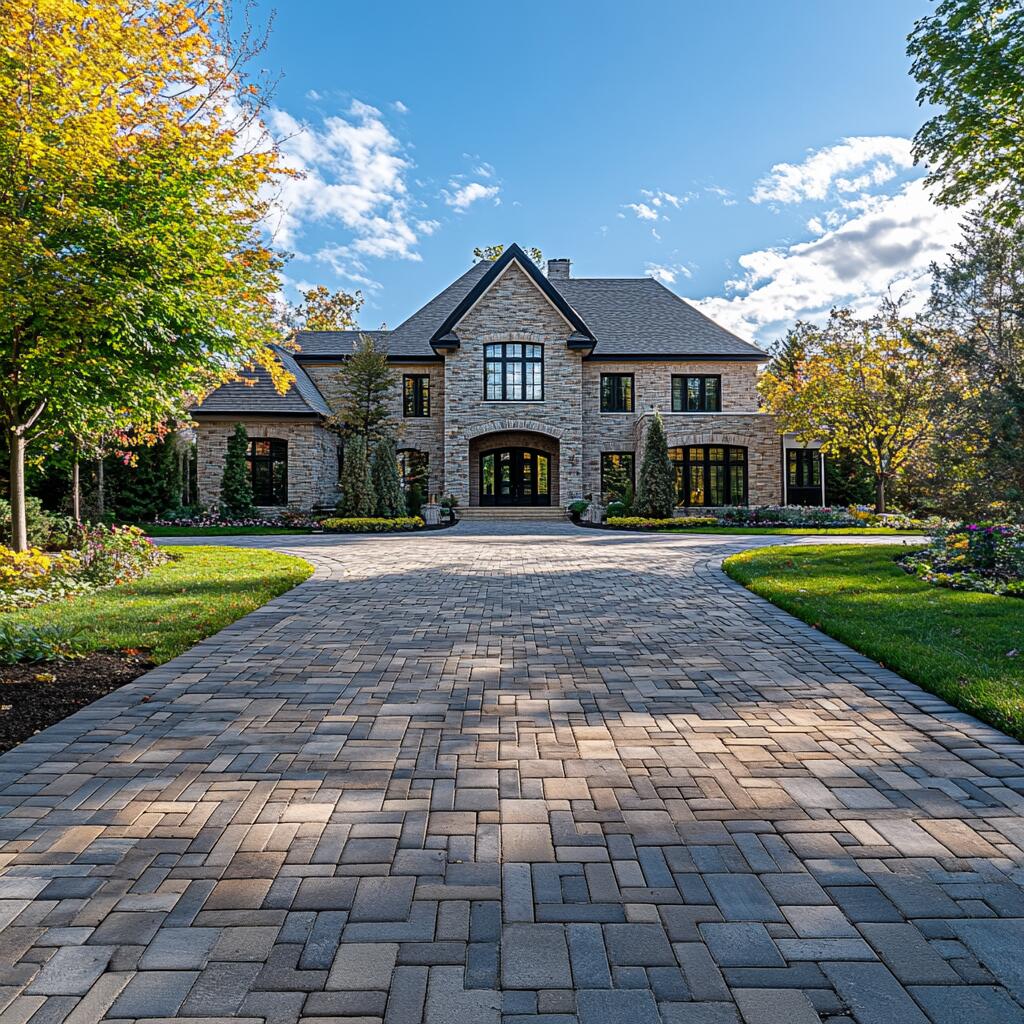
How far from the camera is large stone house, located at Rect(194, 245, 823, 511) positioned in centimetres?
2500

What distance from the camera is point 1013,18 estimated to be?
38.4ft

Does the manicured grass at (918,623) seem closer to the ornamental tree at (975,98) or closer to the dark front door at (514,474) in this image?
the ornamental tree at (975,98)

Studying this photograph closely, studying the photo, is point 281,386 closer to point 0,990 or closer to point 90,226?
point 90,226

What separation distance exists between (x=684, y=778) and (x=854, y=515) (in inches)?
907

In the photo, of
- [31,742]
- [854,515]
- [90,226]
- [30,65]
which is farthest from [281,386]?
[854,515]

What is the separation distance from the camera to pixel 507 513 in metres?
25.7

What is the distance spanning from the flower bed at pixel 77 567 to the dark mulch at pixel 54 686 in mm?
2951

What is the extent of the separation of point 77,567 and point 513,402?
18736 millimetres

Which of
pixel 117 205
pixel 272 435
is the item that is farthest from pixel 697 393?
pixel 117 205

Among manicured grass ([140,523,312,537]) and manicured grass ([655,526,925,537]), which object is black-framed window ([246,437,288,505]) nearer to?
manicured grass ([140,523,312,537])

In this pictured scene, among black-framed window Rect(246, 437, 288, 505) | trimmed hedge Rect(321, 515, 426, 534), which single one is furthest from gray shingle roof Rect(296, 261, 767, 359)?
trimmed hedge Rect(321, 515, 426, 534)

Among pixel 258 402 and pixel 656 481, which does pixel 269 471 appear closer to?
pixel 258 402

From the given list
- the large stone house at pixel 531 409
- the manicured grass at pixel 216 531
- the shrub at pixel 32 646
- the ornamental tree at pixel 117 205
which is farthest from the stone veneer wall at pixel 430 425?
the shrub at pixel 32 646

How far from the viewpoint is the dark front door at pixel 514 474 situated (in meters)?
28.1
